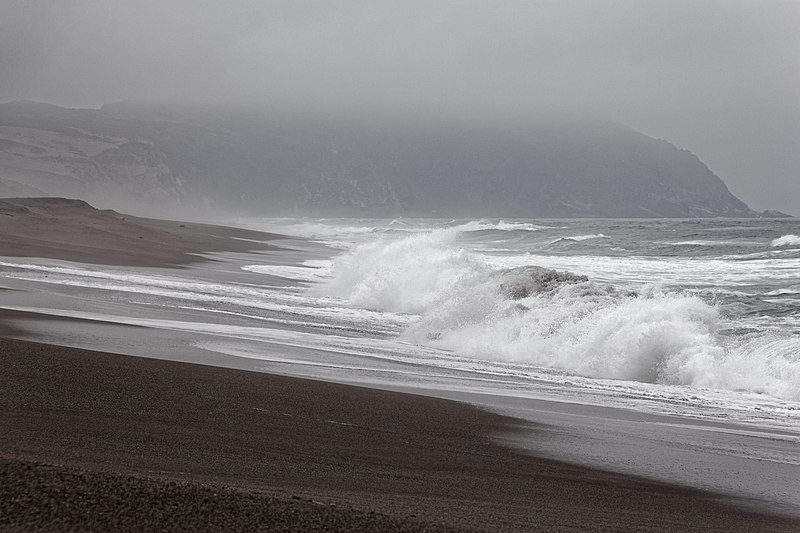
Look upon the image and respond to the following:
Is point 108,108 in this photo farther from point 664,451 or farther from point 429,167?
point 664,451

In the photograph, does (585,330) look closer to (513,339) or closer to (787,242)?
(513,339)

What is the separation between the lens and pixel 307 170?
16775 cm

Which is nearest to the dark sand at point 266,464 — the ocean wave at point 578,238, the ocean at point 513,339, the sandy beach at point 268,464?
the sandy beach at point 268,464

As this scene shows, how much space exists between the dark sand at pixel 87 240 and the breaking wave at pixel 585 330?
8.10 metres

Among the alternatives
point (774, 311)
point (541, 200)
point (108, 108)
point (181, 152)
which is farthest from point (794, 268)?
point (108, 108)

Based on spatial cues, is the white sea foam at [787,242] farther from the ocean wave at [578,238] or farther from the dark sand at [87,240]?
the dark sand at [87,240]

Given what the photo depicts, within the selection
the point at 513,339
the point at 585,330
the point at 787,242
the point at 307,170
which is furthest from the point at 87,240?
the point at 307,170

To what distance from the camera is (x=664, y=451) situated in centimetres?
699

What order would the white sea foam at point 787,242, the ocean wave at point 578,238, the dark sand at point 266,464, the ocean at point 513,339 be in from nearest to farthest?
1. the dark sand at point 266,464
2. the ocean at point 513,339
3. the white sea foam at point 787,242
4. the ocean wave at point 578,238

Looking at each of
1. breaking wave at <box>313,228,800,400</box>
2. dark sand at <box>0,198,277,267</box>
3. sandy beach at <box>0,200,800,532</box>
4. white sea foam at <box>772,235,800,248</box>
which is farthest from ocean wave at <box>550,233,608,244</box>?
sandy beach at <box>0,200,800,532</box>

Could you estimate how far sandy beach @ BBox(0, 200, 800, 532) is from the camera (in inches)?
131

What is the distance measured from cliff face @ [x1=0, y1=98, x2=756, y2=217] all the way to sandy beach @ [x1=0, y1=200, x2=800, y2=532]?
113 m

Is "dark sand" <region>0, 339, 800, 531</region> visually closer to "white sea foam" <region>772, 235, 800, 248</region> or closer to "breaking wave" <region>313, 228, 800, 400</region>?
"breaking wave" <region>313, 228, 800, 400</region>

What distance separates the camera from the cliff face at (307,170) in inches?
5017
